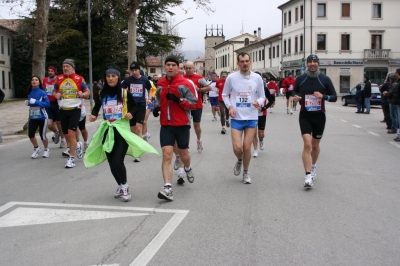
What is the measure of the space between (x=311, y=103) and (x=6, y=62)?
46977mm

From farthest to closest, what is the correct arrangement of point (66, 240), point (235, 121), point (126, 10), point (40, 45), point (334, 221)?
point (126, 10), point (40, 45), point (235, 121), point (334, 221), point (66, 240)

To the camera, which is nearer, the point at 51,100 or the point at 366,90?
the point at 51,100

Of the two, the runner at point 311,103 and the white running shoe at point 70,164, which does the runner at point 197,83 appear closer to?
the runner at point 311,103

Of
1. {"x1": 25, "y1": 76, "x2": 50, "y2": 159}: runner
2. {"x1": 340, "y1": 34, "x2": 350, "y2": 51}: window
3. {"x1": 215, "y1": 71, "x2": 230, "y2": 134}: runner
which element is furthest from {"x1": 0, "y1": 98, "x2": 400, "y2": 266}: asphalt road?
{"x1": 340, "y1": 34, "x2": 350, "y2": 51}: window

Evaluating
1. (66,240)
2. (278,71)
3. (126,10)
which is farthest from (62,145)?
(278,71)

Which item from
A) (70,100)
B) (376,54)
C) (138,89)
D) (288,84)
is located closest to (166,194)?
(70,100)

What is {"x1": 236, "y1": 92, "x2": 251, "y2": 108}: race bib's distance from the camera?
7453mm

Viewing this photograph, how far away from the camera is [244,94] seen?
7.48 m

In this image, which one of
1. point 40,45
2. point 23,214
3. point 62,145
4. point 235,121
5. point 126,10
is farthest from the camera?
point 126,10

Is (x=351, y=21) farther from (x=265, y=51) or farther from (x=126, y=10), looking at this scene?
(x=126, y=10)

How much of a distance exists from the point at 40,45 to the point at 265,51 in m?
59.7

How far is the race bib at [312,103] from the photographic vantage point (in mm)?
7242

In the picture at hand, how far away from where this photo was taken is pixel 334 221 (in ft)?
18.2

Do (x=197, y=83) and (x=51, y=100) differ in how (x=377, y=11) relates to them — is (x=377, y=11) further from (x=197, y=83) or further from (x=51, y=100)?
(x=197, y=83)
